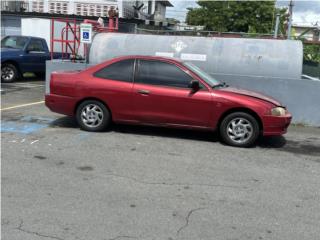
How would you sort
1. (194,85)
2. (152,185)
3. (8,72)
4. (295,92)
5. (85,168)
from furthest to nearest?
(8,72)
(295,92)
(194,85)
(85,168)
(152,185)

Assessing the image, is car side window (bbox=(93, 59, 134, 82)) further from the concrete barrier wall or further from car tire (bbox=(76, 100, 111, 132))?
the concrete barrier wall

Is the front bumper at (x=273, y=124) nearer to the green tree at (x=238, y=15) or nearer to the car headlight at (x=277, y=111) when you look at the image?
the car headlight at (x=277, y=111)

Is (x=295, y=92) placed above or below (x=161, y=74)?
below

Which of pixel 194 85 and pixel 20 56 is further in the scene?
pixel 20 56

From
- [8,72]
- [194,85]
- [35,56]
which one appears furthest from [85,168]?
[35,56]

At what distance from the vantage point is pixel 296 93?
9.62m

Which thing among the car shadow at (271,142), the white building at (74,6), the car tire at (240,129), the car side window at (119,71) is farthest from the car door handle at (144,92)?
the white building at (74,6)

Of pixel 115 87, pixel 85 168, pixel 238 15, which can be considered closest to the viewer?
pixel 85 168

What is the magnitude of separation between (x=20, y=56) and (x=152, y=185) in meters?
11.4

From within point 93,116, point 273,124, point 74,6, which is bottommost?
point 93,116

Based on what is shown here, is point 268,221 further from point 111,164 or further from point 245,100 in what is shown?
point 245,100

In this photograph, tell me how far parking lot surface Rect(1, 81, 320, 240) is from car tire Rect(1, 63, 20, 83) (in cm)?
722

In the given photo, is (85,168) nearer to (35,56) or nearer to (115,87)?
(115,87)

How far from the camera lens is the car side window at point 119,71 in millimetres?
7695
